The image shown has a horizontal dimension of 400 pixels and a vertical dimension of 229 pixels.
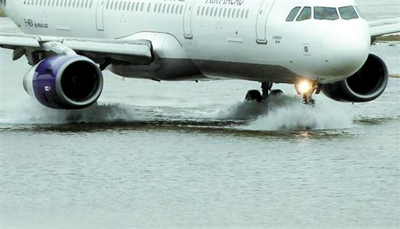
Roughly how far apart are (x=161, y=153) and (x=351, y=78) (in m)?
8.14

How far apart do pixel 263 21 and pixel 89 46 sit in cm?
413

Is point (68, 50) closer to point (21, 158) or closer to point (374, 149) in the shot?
point (21, 158)

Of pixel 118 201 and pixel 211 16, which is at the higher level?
pixel 211 16

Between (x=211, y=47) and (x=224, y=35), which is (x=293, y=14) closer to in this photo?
(x=224, y=35)

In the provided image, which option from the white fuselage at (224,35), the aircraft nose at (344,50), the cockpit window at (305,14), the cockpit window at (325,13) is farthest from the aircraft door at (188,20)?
the aircraft nose at (344,50)

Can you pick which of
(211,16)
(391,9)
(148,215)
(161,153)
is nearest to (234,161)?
(161,153)

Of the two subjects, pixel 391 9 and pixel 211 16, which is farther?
pixel 391 9

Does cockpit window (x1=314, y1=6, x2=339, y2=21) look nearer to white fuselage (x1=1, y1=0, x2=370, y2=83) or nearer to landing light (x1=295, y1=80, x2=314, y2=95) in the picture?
white fuselage (x1=1, y1=0, x2=370, y2=83)

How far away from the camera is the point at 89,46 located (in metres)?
28.9

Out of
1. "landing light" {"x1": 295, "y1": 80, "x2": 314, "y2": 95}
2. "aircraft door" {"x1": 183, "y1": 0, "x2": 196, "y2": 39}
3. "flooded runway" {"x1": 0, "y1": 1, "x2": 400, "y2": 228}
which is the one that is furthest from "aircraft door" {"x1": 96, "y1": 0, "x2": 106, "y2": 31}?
"landing light" {"x1": 295, "y1": 80, "x2": 314, "y2": 95}

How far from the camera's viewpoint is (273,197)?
18.4 metres

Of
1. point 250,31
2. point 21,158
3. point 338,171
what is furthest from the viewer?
point 250,31

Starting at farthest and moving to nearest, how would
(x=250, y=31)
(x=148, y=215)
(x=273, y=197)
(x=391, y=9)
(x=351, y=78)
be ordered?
(x=391, y=9) < (x=351, y=78) < (x=250, y=31) < (x=273, y=197) < (x=148, y=215)

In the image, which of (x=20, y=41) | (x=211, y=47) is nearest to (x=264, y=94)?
(x=211, y=47)
